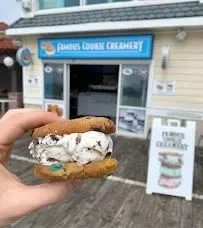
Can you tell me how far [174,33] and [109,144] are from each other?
632 cm

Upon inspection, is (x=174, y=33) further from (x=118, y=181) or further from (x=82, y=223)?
(x=82, y=223)

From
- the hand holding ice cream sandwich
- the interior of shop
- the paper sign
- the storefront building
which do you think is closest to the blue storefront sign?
the storefront building

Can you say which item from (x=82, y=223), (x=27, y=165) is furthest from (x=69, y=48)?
(x=82, y=223)

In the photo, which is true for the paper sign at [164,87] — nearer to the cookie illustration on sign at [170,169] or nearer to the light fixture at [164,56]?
the light fixture at [164,56]

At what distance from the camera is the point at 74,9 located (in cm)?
846

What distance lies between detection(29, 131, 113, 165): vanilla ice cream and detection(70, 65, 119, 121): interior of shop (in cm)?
840

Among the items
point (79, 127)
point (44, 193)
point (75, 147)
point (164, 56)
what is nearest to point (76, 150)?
point (75, 147)

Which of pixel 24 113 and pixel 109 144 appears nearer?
pixel 109 144

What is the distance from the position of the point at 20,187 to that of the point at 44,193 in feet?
0.42

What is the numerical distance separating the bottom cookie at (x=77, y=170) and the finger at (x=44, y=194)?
0.19ft

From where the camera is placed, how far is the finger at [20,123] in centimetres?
155

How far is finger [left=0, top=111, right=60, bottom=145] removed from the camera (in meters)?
1.55

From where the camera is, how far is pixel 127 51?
7496mm

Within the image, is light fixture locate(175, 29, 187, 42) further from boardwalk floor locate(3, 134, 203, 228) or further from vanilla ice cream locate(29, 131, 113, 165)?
vanilla ice cream locate(29, 131, 113, 165)
